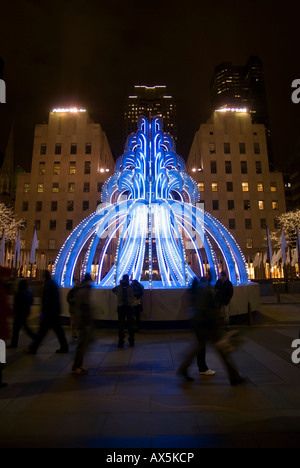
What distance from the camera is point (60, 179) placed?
144 ft

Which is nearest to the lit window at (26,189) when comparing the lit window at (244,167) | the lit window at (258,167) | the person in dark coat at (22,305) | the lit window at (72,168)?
the lit window at (72,168)

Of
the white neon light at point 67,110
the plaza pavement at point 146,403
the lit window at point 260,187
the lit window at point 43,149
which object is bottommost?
the plaza pavement at point 146,403

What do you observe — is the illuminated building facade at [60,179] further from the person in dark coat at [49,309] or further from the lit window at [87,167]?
the person in dark coat at [49,309]

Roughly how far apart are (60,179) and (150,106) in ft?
397

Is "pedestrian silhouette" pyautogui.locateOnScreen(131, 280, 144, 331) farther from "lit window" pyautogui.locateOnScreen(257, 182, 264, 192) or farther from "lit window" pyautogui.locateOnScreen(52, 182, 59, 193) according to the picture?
"lit window" pyautogui.locateOnScreen(257, 182, 264, 192)

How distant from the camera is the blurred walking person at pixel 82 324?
5.29m

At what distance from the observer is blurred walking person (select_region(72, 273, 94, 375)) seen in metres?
5.29

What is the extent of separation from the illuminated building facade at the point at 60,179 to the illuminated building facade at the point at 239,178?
1656 centimetres

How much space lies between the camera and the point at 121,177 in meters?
13.4

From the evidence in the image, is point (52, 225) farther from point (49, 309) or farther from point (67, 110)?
point (49, 309)

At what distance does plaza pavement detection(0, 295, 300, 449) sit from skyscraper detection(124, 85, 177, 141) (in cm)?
14852

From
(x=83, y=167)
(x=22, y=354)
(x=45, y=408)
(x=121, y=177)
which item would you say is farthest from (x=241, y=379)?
(x=83, y=167)

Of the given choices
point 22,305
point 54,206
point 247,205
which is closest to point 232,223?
point 247,205

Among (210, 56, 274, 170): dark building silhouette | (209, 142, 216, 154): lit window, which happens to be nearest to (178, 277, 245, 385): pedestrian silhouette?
(209, 142, 216, 154): lit window
